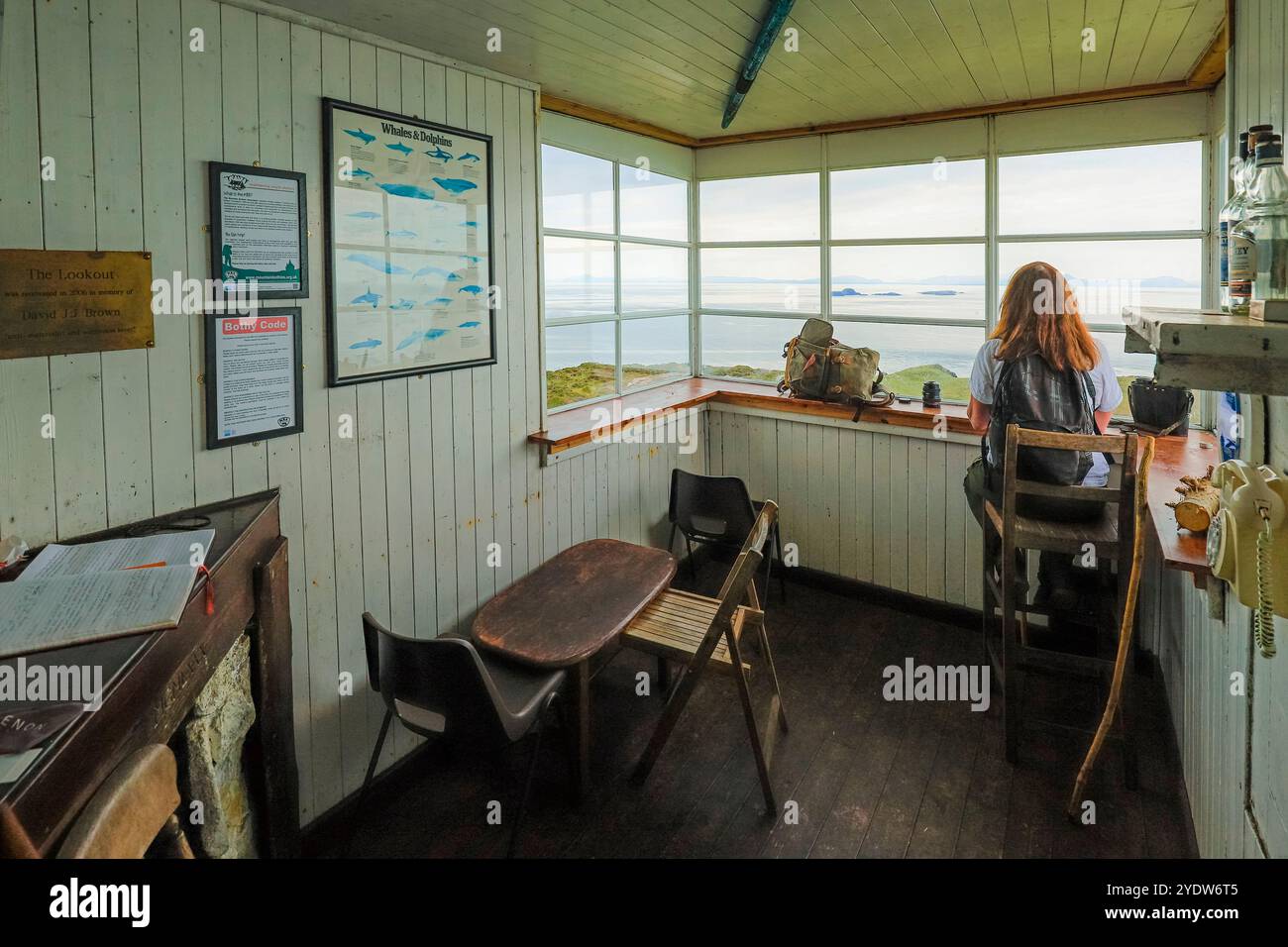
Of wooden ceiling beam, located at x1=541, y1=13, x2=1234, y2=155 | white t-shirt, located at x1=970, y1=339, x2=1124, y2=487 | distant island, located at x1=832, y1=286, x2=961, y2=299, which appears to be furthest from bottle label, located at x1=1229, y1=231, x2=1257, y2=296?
distant island, located at x1=832, y1=286, x2=961, y2=299

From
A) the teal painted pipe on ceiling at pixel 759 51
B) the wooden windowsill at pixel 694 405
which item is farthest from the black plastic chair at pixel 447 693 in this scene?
the teal painted pipe on ceiling at pixel 759 51

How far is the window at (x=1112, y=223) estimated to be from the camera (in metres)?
3.08

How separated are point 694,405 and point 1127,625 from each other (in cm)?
226

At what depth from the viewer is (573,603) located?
2617 mm

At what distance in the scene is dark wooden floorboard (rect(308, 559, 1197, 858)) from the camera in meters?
2.24

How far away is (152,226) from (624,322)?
2375 millimetres

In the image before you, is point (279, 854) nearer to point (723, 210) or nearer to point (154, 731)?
point (154, 731)

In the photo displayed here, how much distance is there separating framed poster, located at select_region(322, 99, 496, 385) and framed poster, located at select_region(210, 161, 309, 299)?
103mm

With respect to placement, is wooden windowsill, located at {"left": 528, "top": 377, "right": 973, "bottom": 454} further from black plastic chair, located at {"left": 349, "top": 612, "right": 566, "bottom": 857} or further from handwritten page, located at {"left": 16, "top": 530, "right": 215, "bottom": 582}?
handwritten page, located at {"left": 16, "top": 530, "right": 215, "bottom": 582}

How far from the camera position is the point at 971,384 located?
112 inches

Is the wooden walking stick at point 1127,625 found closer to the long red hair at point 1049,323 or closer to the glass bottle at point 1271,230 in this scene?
the long red hair at point 1049,323

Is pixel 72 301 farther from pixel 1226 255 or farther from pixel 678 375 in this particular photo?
pixel 678 375

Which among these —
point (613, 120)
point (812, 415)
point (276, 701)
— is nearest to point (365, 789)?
point (276, 701)
